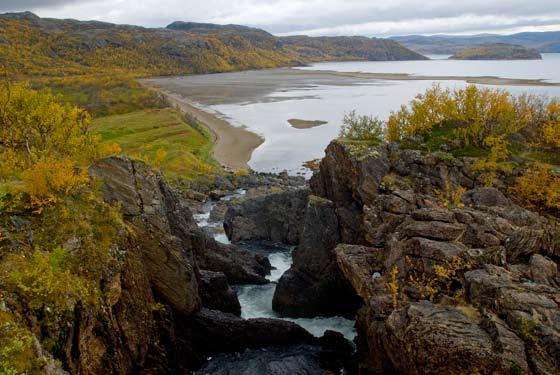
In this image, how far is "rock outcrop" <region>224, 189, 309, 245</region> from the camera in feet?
159

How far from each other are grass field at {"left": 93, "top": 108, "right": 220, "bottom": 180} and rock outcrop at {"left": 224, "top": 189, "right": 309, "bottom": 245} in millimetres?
27191

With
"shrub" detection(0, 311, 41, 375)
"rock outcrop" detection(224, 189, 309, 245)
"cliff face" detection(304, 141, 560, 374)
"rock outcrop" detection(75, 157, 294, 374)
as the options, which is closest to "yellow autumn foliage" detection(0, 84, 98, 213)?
"rock outcrop" detection(75, 157, 294, 374)

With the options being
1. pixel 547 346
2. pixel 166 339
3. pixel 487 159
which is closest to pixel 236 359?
pixel 166 339

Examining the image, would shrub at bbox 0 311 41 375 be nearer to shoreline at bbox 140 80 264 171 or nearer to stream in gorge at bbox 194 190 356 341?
stream in gorge at bbox 194 190 356 341

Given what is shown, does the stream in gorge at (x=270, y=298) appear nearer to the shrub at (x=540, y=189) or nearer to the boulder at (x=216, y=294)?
the boulder at (x=216, y=294)

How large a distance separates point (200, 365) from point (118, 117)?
110954 millimetres

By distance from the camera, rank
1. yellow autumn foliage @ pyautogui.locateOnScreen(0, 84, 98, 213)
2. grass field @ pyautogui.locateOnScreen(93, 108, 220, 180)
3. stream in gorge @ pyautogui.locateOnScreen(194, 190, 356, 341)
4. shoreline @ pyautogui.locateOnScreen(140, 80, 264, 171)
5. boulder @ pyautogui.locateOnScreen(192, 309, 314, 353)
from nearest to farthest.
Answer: boulder @ pyautogui.locateOnScreen(192, 309, 314, 353) → stream in gorge @ pyautogui.locateOnScreen(194, 190, 356, 341) → yellow autumn foliage @ pyautogui.locateOnScreen(0, 84, 98, 213) → grass field @ pyautogui.locateOnScreen(93, 108, 220, 180) → shoreline @ pyautogui.locateOnScreen(140, 80, 264, 171)

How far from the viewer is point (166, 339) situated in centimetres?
2609

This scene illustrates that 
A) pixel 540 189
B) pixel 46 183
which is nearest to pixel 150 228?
pixel 46 183

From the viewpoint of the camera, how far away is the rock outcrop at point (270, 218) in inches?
1903

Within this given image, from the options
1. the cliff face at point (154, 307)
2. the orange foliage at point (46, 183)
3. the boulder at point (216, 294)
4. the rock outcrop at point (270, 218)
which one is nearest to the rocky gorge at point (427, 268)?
the boulder at point (216, 294)

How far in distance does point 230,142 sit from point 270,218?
196 ft

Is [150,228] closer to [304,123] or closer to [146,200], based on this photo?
[146,200]

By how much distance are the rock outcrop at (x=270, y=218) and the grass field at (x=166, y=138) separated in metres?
27.2
